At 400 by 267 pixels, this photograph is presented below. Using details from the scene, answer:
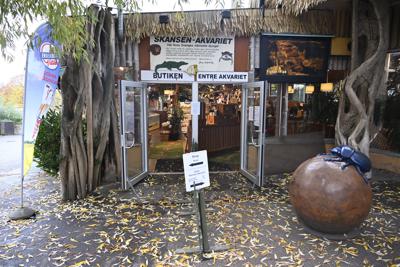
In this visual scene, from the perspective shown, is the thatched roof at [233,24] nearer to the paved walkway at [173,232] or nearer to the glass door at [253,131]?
the glass door at [253,131]

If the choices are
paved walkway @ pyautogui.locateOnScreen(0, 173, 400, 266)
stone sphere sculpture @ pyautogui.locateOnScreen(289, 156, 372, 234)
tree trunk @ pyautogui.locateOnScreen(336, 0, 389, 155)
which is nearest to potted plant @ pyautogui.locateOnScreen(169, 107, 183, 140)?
paved walkway @ pyautogui.locateOnScreen(0, 173, 400, 266)

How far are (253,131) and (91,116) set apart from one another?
9.59ft

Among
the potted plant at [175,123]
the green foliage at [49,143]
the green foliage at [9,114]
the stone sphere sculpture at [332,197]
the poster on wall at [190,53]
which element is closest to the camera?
the stone sphere sculpture at [332,197]

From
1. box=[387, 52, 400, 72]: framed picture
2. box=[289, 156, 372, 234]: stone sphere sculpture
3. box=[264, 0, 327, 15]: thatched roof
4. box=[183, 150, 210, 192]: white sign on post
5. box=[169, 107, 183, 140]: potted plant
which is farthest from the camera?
box=[169, 107, 183, 140]: potted plant

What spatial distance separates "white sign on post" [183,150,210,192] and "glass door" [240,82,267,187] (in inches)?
93.5

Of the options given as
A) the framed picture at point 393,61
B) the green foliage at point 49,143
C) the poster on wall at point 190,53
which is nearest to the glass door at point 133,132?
the poster on wall at point 190,53

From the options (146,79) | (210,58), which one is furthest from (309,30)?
(146,79)

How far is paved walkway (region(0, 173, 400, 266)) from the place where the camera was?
121 inches

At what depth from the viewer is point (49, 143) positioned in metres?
5.62

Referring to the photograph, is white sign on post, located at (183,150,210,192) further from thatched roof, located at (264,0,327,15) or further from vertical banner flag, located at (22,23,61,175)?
thatched roof, located at (264,0,327,15)

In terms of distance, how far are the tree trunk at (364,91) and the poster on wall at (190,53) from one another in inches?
92.8

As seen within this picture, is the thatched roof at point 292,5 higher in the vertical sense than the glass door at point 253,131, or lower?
higher

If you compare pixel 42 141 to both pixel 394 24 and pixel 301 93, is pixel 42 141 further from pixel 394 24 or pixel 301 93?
pixel 394 24

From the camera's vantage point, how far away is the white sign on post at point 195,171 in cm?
302
